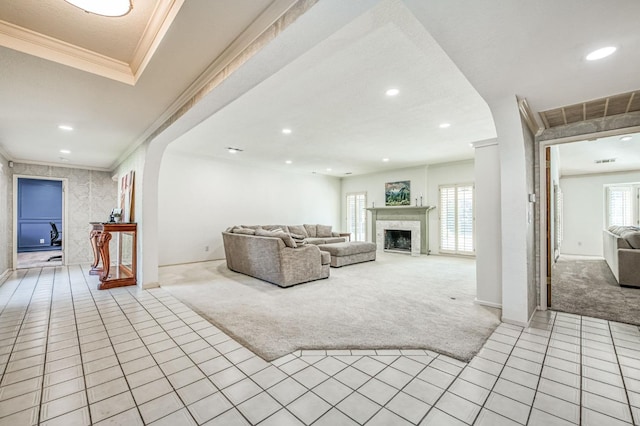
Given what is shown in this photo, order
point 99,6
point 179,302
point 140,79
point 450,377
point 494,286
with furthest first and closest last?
point 179,302 < point 494,286 < point 140,79 < point 450,377 < point 99,6

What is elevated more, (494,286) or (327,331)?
(494,286)

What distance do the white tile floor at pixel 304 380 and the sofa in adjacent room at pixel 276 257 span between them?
163 cm

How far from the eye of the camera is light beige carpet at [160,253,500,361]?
2463 mm

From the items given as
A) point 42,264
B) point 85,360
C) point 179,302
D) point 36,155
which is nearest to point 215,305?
point 179,302

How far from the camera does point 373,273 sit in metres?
5.34

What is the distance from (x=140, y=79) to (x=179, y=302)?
2.63 metres

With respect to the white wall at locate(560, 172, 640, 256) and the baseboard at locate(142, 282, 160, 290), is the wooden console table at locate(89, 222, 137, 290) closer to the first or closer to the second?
the baseboard at locate(142, 282, 160, 290)

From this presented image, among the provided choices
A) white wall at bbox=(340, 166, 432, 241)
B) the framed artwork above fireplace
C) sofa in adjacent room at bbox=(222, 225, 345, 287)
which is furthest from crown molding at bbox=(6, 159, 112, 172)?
the framed artwork above fireplace

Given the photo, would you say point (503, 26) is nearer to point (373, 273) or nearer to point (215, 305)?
point (215, 305)

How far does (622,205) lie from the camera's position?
24.9 feet

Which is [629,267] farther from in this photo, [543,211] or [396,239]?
[396,239]

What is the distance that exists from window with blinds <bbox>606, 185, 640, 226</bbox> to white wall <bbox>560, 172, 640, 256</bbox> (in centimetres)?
17

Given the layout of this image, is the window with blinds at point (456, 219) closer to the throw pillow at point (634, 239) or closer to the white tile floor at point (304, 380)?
the throw pillow at point (634, 239)

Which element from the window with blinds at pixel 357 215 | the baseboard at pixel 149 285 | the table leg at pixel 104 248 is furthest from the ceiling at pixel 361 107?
the window with blinds at pixel 357 215
